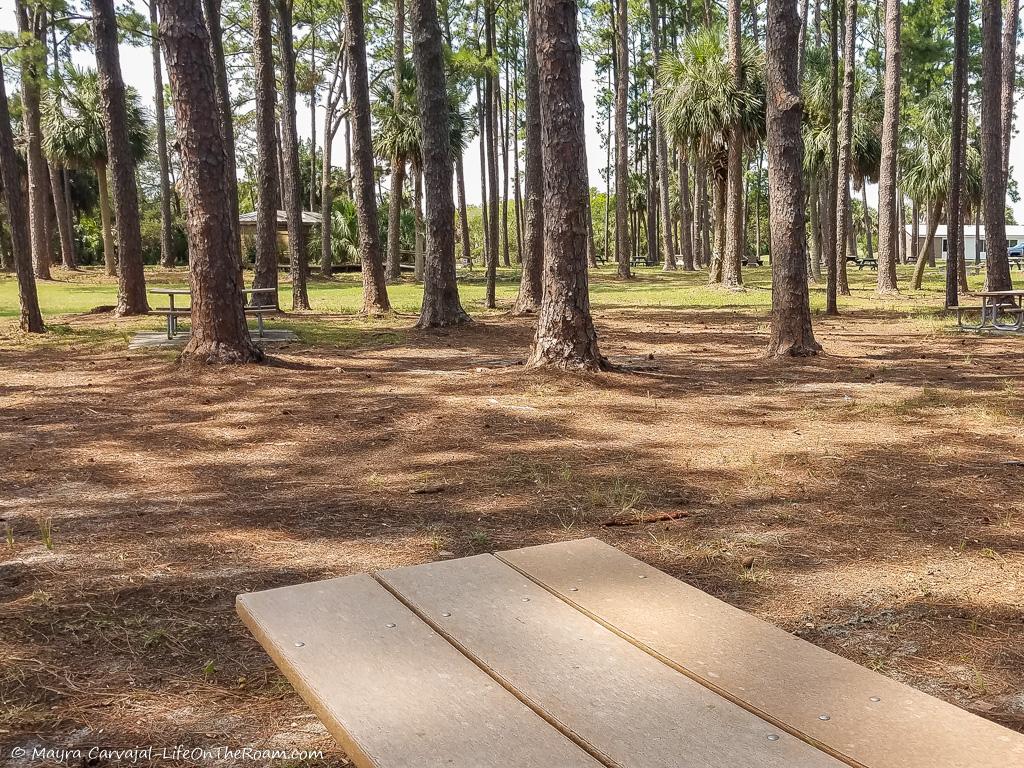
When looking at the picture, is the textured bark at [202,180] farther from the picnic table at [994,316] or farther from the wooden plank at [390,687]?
the picnic table at [994,316]

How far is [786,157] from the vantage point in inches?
396

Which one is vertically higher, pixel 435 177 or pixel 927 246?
pixel 435 177

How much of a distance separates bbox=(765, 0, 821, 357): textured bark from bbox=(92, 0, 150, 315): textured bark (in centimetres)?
1061

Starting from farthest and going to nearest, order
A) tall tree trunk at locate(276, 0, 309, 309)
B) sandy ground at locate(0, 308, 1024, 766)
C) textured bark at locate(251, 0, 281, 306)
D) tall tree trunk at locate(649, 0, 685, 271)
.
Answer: tall tree trunk at locate(649, 0, 685, 271) < tall tree trunk at locate(276, 0, 309, 309) < textured bark at locate(251, 0, 281, 306) < sandy ground at locate(0, 308, 1024, 766)

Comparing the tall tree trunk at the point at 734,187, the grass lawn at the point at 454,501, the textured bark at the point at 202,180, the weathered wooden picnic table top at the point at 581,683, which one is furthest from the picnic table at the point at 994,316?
the weathered wooden picnic table top at the point at 581,683

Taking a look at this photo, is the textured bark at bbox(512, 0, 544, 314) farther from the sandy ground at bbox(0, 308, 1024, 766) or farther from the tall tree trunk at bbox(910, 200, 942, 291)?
the tall tree trunk at bbox(910, 200, 942, 291)

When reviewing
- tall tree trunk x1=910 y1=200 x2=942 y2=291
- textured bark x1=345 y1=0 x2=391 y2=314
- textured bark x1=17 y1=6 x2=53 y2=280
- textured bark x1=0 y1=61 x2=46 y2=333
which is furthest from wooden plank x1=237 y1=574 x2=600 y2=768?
textured bark x1=17 y1=6 x2=53 y2=280

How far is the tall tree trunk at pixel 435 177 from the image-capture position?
13531 mm

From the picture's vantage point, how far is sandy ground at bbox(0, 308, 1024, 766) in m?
2.91

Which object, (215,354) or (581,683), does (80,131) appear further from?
(581,683)

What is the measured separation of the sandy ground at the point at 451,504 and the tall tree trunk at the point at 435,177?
373 centimetres

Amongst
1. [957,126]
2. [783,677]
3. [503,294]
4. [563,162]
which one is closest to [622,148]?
[503,294]

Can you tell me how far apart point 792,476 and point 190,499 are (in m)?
3.38

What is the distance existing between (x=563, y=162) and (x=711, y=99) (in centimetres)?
1812
